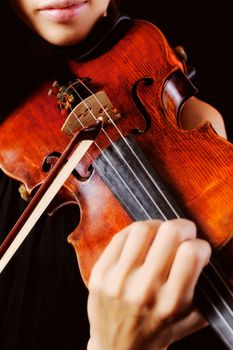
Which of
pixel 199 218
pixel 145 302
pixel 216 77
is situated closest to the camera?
pixel 145 302

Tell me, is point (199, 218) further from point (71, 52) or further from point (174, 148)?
point (71, 52)

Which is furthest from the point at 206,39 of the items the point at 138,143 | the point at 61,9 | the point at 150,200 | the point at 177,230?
the point at 177,230

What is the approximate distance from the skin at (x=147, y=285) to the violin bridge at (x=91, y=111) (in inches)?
12.7

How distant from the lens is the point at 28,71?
0.99 m

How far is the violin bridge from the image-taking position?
2.46ft

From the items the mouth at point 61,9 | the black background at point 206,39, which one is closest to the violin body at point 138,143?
the mouth at point 61,9

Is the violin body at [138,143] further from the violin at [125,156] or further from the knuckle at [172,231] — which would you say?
the knuckle at [172,231]

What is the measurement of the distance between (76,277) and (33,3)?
640mm

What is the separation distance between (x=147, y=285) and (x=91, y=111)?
41 cm

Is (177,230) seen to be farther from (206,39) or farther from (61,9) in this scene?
(206,39)

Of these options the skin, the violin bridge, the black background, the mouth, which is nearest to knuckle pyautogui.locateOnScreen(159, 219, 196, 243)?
the skin

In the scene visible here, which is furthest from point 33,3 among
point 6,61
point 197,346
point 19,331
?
point 197,346

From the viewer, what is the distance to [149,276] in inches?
18.3

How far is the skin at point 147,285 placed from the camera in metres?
0.46
